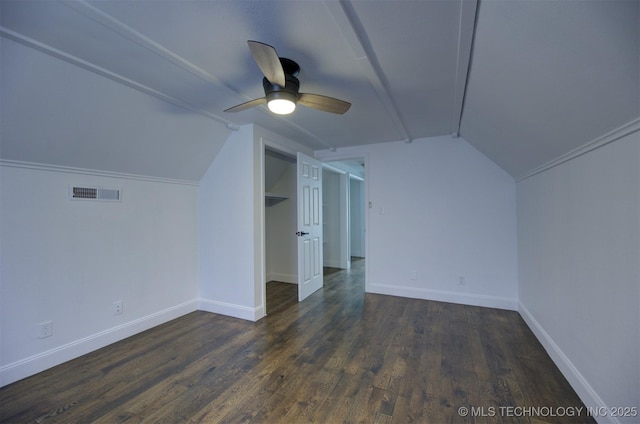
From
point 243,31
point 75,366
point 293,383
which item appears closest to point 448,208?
point 293,383

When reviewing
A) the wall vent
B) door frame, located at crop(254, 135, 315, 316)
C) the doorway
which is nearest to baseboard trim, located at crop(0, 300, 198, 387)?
door frame, located at crop(254, 135, 315, 316)

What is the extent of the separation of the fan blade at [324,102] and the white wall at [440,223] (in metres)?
2.21

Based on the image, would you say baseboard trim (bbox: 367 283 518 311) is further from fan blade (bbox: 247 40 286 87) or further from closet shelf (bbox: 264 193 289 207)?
fan blade (bbox: 247 40 286 87)

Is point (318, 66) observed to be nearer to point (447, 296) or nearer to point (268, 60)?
point (268, 60)

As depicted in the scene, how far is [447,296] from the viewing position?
371 cm

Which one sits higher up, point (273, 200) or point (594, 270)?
point (273, 200)

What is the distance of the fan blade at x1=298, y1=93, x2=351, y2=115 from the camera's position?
1.96 meters

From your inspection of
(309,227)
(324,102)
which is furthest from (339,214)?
(324,102)

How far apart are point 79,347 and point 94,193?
4.57 feet

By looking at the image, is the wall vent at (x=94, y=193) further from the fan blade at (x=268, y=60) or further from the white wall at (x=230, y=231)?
the fan blade at (x=268, y=60)

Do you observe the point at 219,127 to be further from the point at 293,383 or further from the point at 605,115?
the point at 605,115

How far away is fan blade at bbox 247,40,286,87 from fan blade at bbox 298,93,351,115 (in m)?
0.26

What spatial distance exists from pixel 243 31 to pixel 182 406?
2.39m

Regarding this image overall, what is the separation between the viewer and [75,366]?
2.25 metres
